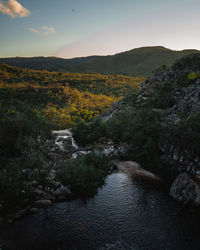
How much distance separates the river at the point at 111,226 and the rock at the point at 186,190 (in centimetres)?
84

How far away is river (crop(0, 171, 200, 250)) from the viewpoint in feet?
46.2

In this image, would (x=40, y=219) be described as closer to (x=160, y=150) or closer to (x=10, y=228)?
(x=10, y=228)

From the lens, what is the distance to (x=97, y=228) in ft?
51.2

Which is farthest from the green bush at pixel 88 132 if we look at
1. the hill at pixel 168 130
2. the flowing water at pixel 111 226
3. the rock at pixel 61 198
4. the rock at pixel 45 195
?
the rock at pixel 45 195

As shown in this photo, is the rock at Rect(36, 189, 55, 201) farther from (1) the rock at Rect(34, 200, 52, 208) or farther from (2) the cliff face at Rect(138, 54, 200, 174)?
(2) the cliff face at Rect(138, 54, 200, 174)

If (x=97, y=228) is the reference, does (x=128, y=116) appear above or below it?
above

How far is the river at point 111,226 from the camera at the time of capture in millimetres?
14094

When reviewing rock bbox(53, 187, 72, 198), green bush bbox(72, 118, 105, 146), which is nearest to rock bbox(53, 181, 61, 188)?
rock bbox(53, 187, 72, 198)

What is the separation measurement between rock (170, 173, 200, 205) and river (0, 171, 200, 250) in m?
0.84

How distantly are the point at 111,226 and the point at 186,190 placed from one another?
27.5 ft

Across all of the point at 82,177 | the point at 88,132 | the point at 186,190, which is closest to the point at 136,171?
the point at 186,190

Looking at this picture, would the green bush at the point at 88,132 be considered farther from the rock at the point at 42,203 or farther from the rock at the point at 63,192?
the rock at the point at 42,203

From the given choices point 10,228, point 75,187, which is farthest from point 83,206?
point 10,228

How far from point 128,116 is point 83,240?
2688cm
